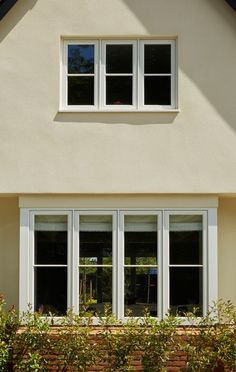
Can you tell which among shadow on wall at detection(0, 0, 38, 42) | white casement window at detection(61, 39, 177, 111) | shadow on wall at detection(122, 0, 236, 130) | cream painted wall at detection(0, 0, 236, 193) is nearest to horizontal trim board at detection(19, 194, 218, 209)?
cream painted wall at detection(0, 0, 236, 193)

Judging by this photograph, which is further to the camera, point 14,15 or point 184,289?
point 14,15

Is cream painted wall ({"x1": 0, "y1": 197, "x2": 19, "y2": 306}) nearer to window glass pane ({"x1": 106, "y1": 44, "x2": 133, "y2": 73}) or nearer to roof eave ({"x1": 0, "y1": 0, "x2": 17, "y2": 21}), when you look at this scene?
window glass pane ({"x1": 106, "y1": 44, "x2": 133, "y2": 73})

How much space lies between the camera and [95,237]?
15.9 metres

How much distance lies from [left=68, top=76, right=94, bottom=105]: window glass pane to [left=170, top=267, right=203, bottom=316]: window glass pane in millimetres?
3976

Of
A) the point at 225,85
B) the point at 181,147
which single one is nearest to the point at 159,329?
the point at 181,147

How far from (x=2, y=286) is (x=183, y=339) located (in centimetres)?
411

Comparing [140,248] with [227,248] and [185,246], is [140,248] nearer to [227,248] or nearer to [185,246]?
[185,246]

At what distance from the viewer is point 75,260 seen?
15.7 m

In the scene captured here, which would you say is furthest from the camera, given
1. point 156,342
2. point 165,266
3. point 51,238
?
point 51,238

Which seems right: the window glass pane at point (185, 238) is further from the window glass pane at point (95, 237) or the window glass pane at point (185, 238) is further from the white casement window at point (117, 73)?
the white casement window at point (117, 73)

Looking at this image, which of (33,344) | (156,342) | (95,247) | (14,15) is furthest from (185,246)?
(14,15)

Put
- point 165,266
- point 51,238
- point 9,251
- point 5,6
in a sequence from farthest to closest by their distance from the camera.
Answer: point 9,251 < point 51,238 < point 165,266 < point 5,6

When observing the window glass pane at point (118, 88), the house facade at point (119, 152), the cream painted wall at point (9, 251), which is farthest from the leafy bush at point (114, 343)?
the window glass pane at point (118, 88)

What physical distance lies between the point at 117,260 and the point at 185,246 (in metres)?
1.44
